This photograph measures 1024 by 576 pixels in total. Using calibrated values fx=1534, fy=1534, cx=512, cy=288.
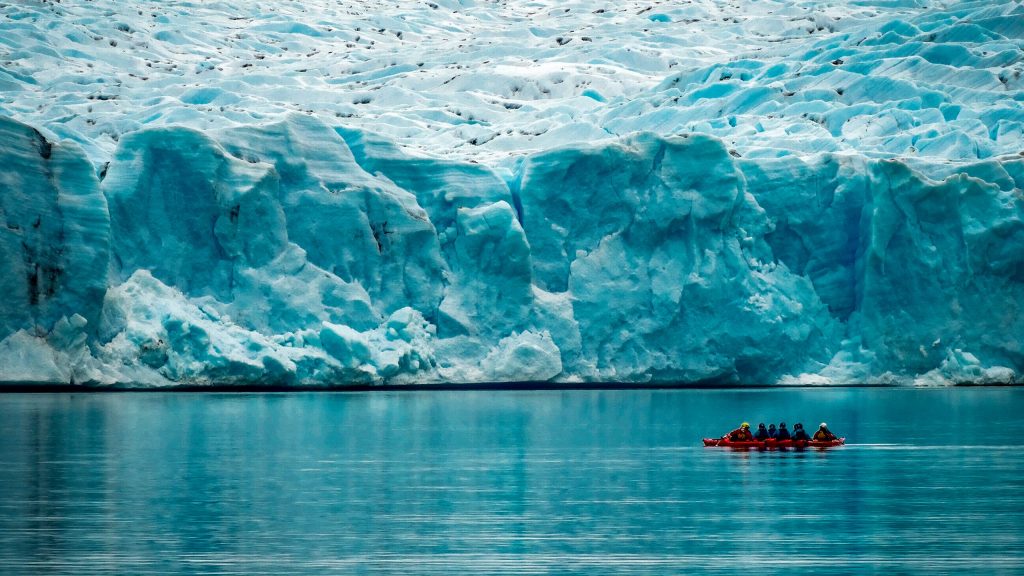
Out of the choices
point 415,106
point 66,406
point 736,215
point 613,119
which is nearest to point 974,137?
point 736,215

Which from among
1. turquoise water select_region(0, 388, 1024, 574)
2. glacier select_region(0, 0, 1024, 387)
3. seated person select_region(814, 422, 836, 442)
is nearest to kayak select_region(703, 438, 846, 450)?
seated person select_region(814, 422, 836, 442)

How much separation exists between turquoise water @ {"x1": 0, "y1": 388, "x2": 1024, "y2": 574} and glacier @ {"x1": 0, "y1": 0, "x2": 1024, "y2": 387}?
3.84 m

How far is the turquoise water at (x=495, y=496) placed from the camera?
1251cm

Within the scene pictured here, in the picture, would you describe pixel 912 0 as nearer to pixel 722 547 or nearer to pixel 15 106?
pixel 15 106

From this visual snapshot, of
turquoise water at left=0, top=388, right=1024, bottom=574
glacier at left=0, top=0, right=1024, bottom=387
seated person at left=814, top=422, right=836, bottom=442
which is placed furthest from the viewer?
glacier at left=0, top=0, right=1024, bottom=387

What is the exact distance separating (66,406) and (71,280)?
3258mm

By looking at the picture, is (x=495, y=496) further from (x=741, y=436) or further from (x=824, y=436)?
(x=824, y=436)

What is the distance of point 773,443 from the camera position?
23969 millimetres

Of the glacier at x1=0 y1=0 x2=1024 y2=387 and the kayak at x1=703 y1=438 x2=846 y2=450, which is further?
the glacier at x1=0 y1=0 x2=1024 y2=387

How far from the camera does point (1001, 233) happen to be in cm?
3609

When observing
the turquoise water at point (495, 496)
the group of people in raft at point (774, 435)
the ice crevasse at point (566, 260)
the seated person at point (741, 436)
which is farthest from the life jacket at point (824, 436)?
the ice crevasse at point (566, 260)

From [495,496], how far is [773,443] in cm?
843

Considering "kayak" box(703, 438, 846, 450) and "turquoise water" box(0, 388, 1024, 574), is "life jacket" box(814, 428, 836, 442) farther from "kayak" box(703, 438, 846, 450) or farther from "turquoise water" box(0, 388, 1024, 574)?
"turquoise water" box(0, 388, 1024, 574)

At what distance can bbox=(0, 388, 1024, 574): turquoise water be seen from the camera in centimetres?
1251
